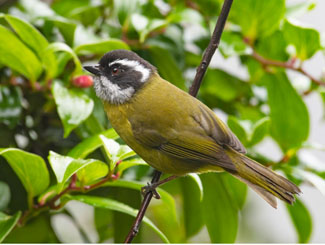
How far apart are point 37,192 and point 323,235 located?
284cm

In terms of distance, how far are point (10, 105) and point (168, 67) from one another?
604mm

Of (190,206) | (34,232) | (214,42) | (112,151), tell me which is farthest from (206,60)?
(34,232)

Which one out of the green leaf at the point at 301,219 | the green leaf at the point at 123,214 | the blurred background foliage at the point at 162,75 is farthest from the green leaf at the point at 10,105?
the green leaf at the point at 301,219

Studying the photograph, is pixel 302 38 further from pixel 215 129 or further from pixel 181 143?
pixel 181 143

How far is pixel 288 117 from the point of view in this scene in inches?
84.3

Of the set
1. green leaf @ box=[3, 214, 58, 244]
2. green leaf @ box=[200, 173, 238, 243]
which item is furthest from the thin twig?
green leaf @ box=[3, 214, 58, 244]

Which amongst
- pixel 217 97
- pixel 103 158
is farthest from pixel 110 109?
pixel 217 97

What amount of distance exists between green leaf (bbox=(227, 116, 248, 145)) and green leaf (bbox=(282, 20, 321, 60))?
0.39m

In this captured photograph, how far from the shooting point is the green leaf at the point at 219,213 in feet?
6.75

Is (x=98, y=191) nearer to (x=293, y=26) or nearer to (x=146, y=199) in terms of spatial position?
(x=146, y=199)

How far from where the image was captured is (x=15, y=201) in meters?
2.07

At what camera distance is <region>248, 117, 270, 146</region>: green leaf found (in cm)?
197

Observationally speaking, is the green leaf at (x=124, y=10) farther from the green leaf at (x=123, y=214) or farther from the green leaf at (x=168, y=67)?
the green leaf at (x=123, y=214)

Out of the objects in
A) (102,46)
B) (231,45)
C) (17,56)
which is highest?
(231,45)
